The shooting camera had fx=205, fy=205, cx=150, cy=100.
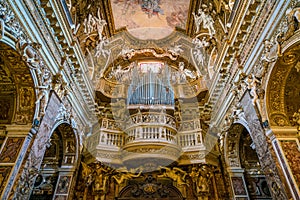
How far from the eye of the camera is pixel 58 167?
7359 millimetres

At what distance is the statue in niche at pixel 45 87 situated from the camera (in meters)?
4.91

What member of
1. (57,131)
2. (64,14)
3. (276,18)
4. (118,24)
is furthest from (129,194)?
(118,24)

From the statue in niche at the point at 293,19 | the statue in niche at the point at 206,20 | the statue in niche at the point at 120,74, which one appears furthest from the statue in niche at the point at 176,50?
the statue in niche at the point at 293,19

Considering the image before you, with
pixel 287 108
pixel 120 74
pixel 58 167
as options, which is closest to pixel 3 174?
pixel 58 167

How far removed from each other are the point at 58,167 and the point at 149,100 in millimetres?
4672

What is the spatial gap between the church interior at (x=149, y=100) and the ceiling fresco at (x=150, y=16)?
55 millimetres

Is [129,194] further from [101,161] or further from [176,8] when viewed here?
[176,8]

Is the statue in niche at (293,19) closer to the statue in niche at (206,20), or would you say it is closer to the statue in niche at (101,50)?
the statue in niche at (206,20)

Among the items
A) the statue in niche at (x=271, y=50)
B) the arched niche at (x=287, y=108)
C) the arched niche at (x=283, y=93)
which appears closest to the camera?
the arched niche at (x=287, y=108)

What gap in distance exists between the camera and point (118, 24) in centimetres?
1138

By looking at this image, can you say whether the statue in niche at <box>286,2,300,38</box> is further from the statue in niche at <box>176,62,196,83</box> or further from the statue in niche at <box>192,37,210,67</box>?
the statue in niche at <box>176,62,196,83</box>

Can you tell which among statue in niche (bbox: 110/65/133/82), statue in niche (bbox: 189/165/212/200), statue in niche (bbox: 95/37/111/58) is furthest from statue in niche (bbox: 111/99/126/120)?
statue in niche (bbox: 189/165/212/200)

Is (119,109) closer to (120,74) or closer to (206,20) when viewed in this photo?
(120,74)

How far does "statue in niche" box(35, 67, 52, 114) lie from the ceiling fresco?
21.3 ft
